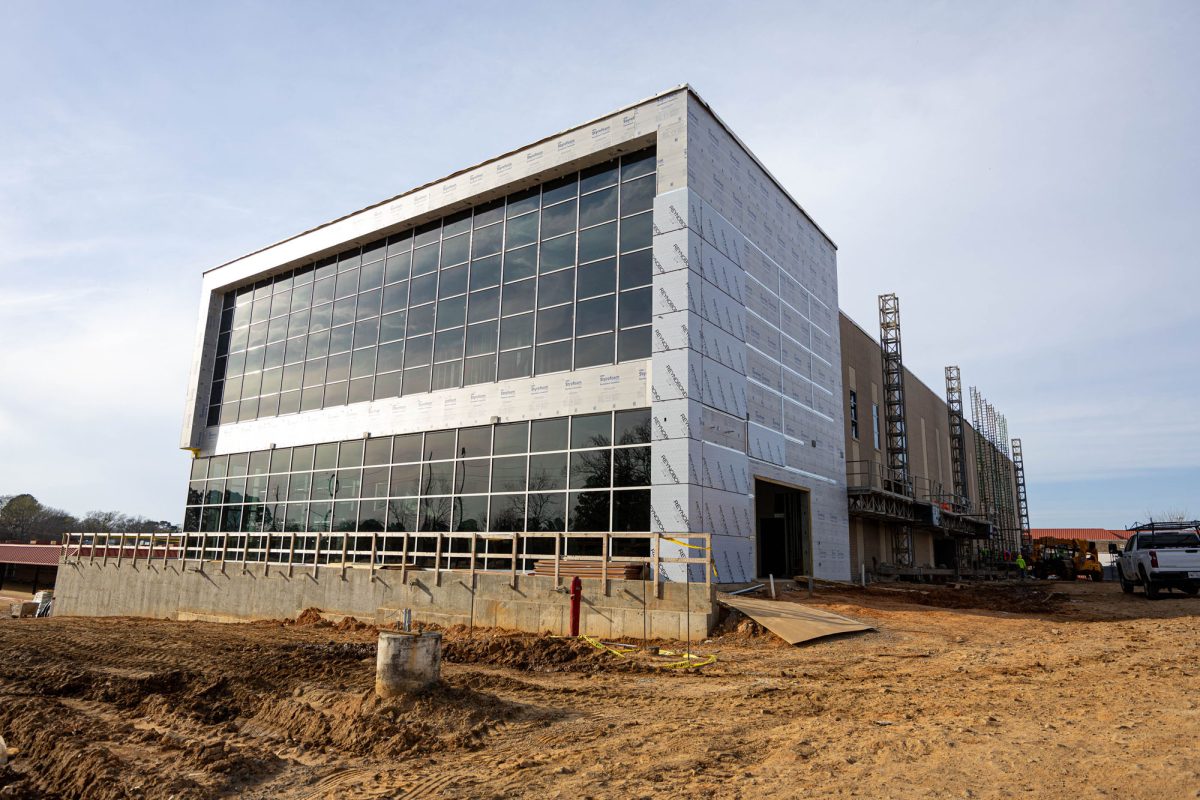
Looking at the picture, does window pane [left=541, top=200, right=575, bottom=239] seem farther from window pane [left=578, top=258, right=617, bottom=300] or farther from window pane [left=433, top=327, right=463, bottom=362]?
window pane [left=433, top=327, right=463, bottom=362]

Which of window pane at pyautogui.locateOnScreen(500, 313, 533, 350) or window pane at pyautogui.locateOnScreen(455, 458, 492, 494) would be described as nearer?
window pane at pyautogui.locateOnScreen(455, 458, 492, 494)

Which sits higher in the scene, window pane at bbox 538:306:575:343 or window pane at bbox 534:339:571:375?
window pane at bbox 538:306:575:343

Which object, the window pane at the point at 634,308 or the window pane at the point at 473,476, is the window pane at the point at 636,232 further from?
the window pane at the point at 473,476

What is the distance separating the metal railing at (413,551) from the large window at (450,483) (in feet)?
1.38

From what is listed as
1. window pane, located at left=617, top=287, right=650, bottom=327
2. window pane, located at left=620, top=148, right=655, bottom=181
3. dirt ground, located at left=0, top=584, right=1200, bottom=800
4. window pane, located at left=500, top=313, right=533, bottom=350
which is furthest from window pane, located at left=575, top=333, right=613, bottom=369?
dirt ground, located at left=0, top=584, right=1200, bottom=800

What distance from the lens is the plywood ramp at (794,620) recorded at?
47.8ft

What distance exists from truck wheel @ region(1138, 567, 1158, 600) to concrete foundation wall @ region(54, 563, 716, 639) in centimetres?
1538

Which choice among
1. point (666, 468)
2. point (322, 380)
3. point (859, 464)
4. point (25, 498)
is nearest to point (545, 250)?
point (666, 468)

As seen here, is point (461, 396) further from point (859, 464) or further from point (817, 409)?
point (859, 464)

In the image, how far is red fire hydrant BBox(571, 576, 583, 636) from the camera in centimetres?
1589

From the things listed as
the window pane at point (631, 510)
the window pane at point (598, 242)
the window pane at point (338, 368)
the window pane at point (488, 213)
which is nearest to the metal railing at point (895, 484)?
the window pane at point (631, 510)

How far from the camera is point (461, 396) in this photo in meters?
26.8

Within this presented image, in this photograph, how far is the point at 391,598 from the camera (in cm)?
2014

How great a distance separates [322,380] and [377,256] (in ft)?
19.3
